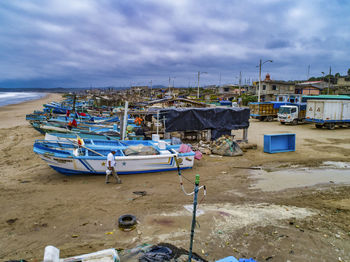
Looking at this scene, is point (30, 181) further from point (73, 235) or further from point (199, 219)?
point (199, 219)

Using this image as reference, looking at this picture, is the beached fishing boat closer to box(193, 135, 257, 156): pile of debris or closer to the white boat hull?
the white boat hull

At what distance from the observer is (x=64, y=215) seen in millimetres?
A: 7293

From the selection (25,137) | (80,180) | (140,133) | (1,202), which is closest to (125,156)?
(80,180)

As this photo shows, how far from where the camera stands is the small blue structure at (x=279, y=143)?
15102mm

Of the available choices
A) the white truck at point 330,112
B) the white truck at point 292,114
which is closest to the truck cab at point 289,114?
the white truck at point 292,114

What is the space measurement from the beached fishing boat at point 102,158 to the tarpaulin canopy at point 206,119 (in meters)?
2.74

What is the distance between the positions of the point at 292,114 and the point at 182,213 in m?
24.8

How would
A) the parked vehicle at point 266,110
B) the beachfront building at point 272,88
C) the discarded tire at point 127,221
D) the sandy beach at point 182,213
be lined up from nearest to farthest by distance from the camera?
the sandy beach at point 182,213, the discarded tire at point 127,221, the parked vehicle at point 266,110, the beachfront building at point 272,88

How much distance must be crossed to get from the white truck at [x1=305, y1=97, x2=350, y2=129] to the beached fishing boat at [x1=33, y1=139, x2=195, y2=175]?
18861 millimetres

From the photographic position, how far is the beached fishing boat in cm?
1000

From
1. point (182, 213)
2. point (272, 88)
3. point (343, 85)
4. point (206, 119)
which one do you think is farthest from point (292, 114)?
point (343, 85)

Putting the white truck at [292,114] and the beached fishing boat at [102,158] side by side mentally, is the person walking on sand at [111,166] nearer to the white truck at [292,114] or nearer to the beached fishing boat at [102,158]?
the beached fishing boat at [102,158]

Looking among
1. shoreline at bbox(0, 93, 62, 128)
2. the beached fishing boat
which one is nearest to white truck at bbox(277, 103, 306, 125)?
the beached fishing boat

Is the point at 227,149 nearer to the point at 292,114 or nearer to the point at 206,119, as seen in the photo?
the point at 206,119
